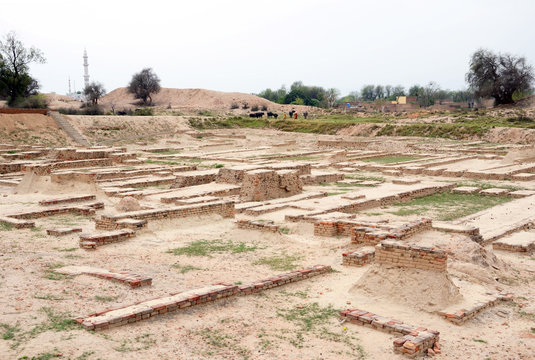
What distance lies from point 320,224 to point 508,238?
3357mm

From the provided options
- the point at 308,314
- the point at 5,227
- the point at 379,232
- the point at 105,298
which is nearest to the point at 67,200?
the point at 5,227

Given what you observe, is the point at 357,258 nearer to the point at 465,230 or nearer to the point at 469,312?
the point at 469,312

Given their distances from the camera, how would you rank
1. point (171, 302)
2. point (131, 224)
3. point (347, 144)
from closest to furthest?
point (171, 302), point (131, 224), point (347, 144)

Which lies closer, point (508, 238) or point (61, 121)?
point (508, 238)

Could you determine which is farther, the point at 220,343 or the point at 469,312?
the point at 469,312

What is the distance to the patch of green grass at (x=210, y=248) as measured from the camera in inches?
345

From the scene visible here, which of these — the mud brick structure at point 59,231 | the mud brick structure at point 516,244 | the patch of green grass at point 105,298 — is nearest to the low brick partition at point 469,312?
the mud brick structure at point 516,244

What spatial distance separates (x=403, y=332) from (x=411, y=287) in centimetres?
121

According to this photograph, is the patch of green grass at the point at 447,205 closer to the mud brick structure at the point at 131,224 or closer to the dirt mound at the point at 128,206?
the dirt mound at the point at 128,206

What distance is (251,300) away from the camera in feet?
20.8

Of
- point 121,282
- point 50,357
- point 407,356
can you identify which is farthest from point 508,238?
point 50,357

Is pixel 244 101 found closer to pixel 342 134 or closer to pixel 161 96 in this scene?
pixel 161 96

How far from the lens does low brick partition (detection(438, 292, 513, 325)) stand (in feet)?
19.2

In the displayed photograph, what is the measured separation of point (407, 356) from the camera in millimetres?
4918
